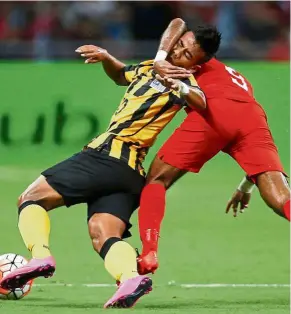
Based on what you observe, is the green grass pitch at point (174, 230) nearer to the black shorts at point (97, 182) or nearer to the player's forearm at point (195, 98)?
the black shorts at point (97, 182)

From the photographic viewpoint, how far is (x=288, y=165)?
1484 cm

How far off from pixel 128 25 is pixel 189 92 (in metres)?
10.4

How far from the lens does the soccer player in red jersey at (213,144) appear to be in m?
7.46

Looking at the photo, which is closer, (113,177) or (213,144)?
(113,177)

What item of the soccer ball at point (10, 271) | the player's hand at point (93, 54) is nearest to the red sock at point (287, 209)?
the player's hand at point (93, 54)

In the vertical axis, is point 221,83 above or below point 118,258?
above

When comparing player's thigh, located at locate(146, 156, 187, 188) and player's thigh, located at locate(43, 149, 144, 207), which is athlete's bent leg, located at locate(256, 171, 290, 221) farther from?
player's thigh, located at locate(43, 149, 144, 207)

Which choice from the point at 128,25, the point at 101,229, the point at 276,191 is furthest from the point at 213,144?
the point at 128,25

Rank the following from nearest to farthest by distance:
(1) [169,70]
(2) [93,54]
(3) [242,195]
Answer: (1) [169,70]
(2) [93,54]
(3) [242,195]

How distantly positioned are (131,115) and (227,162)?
7488mm

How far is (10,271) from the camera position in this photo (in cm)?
760

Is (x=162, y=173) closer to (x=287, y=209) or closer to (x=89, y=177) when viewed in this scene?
(x=89, y=177)

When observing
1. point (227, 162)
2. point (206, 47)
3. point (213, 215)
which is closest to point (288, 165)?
point (227, 162)

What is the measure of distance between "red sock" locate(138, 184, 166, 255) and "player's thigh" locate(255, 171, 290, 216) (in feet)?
2.17
